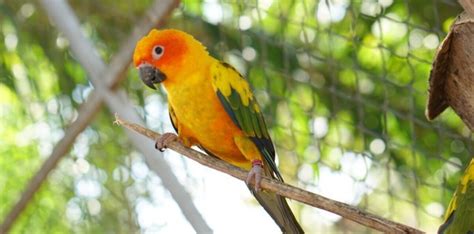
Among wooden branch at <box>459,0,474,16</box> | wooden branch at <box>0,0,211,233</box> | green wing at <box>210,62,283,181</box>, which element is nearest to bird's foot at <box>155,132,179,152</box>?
green wing at <box>210,62,283,181</box>

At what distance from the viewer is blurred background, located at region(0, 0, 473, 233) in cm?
174

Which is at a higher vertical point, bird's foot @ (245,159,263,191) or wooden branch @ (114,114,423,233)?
bird's foot @ (245,159,263,191)

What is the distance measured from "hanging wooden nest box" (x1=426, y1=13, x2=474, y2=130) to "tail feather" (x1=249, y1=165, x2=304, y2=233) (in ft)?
0.87

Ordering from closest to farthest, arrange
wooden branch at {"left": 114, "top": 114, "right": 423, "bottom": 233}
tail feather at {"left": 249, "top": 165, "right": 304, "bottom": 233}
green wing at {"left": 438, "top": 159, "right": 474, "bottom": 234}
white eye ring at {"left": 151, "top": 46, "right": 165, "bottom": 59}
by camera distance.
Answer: wooden branch at {"left": 114, "top": 114, "right": 423, "bottom": 233}, green wing at {"left": 438, "top": 159, "right": 474, "bottom": 234}, tail feather at {"left": 249, "top": 165, "right": 304, "bottom": 233}, white eye ring at {"left": 151, "top": 46, "right": 165, "bottom": 59}

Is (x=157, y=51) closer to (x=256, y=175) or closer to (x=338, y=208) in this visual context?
(x=256, y=175)

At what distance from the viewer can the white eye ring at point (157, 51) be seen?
1.37 m

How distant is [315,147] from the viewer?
1.89m

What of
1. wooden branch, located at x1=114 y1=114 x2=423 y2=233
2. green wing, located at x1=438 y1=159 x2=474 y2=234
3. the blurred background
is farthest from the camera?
the blurred background

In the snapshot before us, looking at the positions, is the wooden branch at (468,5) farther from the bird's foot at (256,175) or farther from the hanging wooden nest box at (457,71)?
the bird's foot at (256,175)

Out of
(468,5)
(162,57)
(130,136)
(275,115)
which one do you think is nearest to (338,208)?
(468,5)

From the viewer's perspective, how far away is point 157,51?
1373 millimetres

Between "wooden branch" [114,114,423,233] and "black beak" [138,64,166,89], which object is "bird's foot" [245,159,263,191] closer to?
"wooden branch" [114,114,423,233]

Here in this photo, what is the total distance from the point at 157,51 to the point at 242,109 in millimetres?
180

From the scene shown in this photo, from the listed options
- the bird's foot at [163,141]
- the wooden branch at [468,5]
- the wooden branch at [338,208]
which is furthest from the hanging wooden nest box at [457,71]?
the bird's foot at [163,141]
